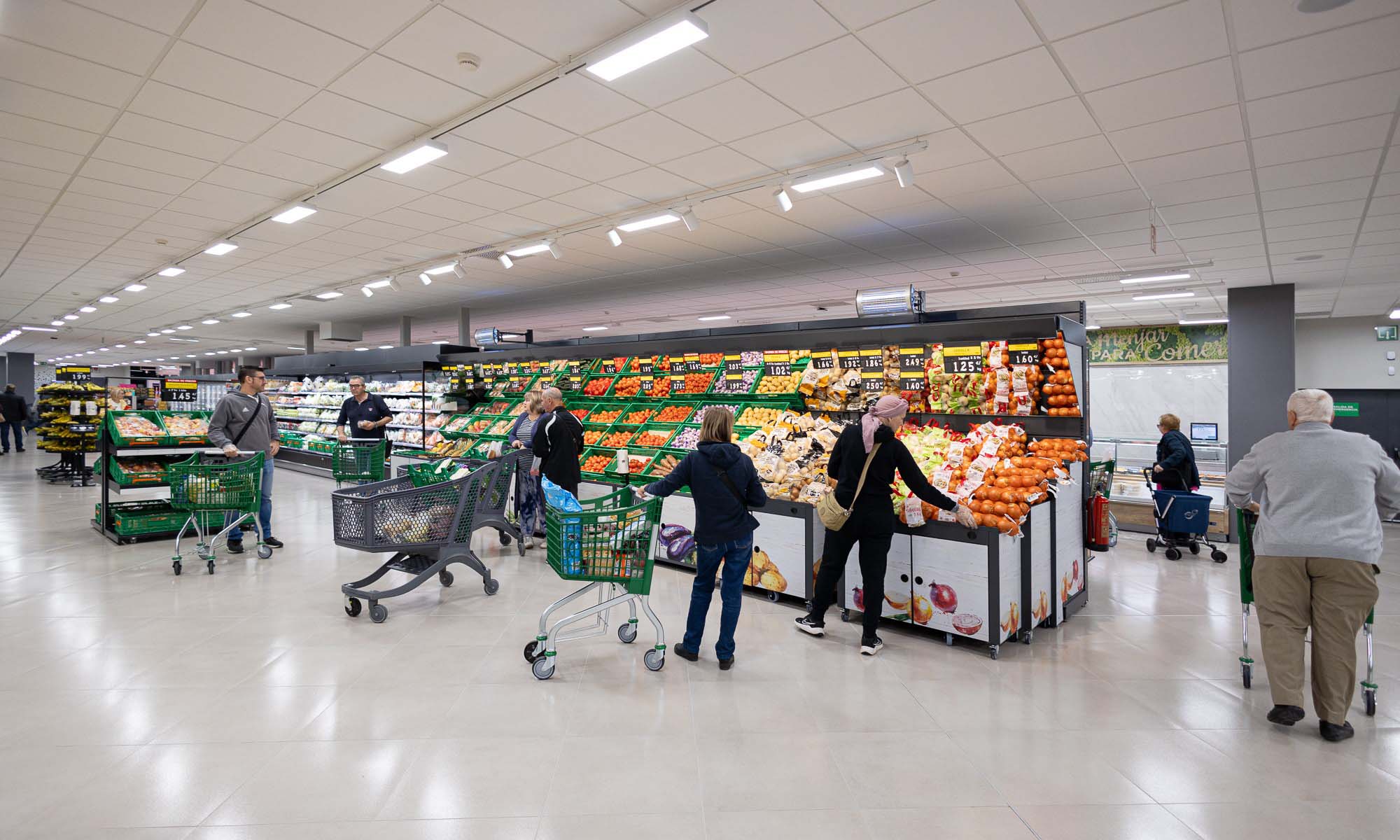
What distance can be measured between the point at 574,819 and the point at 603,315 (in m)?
13.5

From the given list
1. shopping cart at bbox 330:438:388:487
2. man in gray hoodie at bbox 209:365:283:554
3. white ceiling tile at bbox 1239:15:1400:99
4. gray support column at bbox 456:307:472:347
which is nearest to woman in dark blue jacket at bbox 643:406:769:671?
white ceiling tile at bbox 1239:15:1400:99

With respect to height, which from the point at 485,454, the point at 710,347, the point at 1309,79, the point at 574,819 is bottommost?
the point at 574,819

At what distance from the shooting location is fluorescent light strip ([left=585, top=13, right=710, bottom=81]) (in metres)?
3.38

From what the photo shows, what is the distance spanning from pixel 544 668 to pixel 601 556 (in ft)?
2.19

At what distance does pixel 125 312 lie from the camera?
1491cm

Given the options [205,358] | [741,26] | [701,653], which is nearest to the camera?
[741,26]

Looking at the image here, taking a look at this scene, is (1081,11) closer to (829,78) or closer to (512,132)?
(829,78)

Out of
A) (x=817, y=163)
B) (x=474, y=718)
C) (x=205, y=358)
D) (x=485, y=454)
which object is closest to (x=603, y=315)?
(x=485, y=454)

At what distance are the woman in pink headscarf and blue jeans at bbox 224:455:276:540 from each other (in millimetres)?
5701

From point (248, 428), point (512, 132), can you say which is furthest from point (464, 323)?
point (512, 132)

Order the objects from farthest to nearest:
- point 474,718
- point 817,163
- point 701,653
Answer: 1. point 817,163
2. point 701,653
3. point 474,718

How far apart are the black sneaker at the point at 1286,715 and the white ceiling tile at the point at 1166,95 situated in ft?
11.1

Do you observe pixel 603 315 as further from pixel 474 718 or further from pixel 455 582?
pixel 474 718

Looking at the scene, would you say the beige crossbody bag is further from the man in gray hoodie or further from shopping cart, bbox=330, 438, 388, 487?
shopping cart, bbox=330, 438, 388, 487
